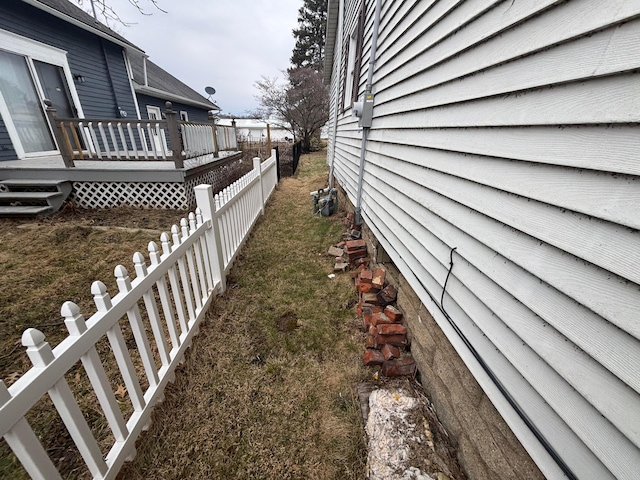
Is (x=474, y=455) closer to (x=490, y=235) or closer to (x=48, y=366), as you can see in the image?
(x=490, y=235)

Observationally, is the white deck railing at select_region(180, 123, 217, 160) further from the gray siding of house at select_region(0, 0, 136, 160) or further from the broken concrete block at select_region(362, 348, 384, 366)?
the broken concrete block at select_region(362, 348, 384, 366)

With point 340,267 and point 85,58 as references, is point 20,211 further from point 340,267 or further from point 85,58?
point 340,267

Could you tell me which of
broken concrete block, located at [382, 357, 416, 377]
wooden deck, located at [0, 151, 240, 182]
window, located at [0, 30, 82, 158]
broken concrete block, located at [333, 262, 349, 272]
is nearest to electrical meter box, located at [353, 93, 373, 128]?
broken concrete block, located at [333, 262, 349, 272]

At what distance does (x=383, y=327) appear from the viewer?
7.44 feet

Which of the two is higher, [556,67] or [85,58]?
[85,58]

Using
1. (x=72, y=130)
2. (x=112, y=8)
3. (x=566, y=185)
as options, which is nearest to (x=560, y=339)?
(x=566, y=185)

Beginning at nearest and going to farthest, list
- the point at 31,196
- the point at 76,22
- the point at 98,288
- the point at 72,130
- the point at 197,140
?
1. the point at 98,288
2. the point at 31,196
3. the point at 72,130
4. the point at 197,140
5. the point at 76,22

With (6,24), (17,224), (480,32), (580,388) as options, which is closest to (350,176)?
(480,32)

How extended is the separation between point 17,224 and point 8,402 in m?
5.48

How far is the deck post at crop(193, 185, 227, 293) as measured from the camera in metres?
2.62

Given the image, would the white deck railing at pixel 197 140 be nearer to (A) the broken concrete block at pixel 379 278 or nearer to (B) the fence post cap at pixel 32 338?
(A) the broken concrete block at pixel 379 278

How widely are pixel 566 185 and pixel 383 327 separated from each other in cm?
165

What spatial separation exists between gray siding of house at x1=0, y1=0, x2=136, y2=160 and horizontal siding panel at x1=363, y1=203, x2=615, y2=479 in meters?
8.71

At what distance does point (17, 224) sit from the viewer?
4473 millimetres
